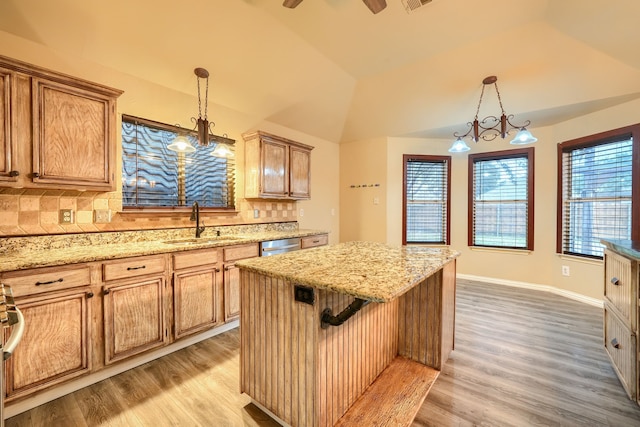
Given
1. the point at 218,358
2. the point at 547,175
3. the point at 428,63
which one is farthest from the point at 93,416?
the point at 547,175

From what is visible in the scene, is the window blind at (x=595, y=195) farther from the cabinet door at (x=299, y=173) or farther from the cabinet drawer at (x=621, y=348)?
the cabinet door at (x=299, y=173)

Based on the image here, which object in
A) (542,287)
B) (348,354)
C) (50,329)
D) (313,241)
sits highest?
(313,241)

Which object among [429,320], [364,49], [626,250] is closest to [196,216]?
[429,320]

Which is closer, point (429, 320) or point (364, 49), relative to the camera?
point (429, 320)

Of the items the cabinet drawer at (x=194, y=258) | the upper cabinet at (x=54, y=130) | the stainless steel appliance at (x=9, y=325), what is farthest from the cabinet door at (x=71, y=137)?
the stainless steel appliance at (x=9, y=325)

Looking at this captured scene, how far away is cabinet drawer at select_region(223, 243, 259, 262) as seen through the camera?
2576mm

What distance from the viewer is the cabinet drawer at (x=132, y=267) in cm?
189

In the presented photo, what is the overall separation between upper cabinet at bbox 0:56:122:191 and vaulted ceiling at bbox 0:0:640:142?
1.55 ft

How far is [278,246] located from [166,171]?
142 centimetres

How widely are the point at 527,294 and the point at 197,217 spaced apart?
4.42 m

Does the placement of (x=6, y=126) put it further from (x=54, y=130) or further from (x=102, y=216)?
(x=102, y=216)

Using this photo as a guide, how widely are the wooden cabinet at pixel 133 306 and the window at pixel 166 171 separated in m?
0.83

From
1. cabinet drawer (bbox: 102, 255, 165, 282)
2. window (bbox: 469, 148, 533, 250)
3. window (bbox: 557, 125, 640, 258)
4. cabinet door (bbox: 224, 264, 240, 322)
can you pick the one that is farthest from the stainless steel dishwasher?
window (bbox: 557, 125, 640, 258)

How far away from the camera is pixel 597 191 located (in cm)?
335
